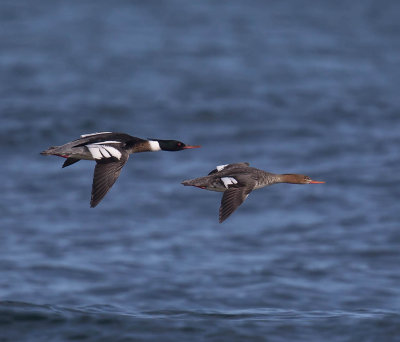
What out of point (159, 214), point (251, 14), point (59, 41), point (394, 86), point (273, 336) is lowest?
point (273, 336)

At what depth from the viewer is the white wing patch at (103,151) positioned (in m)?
9.77

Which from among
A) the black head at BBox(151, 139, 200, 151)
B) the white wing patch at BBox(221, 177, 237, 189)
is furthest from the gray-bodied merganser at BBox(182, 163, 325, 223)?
the black head at BBox(151, 139, 200, 151)

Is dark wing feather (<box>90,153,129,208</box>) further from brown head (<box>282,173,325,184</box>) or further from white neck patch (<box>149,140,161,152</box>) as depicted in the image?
brown head (<box>282,173,325,184</box>)

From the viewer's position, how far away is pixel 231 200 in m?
9.77

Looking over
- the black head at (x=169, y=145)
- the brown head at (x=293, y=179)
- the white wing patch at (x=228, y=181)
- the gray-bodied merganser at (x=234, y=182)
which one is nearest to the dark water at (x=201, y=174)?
the brown head at (x=293, y=179)

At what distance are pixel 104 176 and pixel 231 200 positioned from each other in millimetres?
1354

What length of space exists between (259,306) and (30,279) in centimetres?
502

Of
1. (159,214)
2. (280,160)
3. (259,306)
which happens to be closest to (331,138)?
(280,160)

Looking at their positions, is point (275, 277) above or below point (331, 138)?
below

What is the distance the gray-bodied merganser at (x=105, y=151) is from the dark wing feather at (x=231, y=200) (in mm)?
684

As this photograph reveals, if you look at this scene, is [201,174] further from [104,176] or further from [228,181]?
[104,176]

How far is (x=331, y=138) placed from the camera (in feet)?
100

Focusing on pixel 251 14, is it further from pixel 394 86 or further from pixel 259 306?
pixel 259 306

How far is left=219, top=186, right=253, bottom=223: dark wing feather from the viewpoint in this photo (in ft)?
31.2
